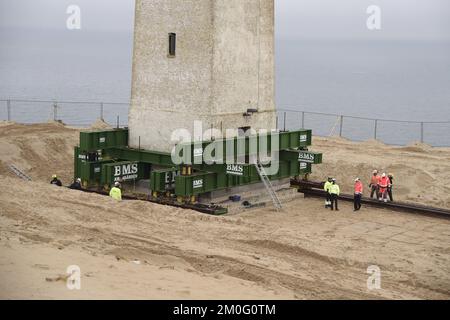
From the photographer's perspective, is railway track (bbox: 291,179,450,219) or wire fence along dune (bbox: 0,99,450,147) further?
wire fence along dune (bbox: 0,99,450,147)

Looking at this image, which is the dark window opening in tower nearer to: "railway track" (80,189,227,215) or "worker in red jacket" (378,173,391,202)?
"railway track" (80,189,227,215)

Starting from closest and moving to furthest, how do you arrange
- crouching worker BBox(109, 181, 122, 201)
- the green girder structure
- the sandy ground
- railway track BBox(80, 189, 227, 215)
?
the sandy ground, railway track BBox(80, 189, 227, 215), crouching worker BBox(109, 181, 122, 201), the green girder structure

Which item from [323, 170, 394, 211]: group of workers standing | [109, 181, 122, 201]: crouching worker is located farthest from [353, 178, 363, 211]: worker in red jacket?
[109, 181, 122, 201]: crouching worker

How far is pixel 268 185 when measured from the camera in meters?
27.4

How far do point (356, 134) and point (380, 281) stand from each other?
46.7 metres

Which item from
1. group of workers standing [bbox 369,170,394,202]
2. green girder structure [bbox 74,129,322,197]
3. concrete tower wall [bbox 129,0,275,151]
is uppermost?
concrete tower wall [bbox 129,0,275,151]

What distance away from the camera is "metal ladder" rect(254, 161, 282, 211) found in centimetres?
2648

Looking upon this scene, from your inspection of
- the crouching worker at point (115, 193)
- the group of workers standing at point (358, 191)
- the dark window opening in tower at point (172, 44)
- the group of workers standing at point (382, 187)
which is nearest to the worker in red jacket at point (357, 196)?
the group of workers standing at point (358, 191)

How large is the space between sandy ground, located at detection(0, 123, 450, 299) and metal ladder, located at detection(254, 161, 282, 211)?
39 cm

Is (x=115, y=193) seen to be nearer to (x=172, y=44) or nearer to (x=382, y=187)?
(x=172, y=44)

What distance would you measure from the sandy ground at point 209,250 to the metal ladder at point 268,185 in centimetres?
39

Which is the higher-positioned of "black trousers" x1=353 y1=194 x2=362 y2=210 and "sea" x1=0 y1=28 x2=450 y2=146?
"sea" x1=0 y1=28 x2=450 y2=146

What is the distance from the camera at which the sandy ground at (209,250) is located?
1497cm
